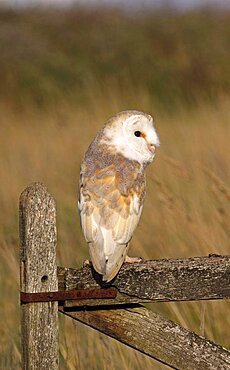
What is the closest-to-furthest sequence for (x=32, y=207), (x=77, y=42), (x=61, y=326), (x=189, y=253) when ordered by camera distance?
(x=32, y=207) < (x=61, y=326) < (x=189, y=253) < (x=77, y=42)

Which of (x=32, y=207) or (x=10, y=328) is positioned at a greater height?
(x=10, y=328)

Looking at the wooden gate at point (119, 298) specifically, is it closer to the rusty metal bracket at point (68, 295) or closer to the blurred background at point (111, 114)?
the rusty metal bracket at point (68, 295)

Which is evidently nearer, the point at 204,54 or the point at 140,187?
the point at 140,187

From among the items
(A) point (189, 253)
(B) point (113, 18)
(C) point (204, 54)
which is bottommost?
(A) point (189, 253)

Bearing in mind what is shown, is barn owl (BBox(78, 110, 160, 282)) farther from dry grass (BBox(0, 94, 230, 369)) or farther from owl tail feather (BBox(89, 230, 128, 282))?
dry grass (BBox(0, 94, 230, 369))

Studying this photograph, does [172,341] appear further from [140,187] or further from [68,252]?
[68,252]

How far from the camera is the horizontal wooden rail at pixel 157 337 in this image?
8.03 feet

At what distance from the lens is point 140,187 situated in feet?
9.17

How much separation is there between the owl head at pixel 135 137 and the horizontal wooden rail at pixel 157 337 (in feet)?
1.71

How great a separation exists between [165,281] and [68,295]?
236 millimetres

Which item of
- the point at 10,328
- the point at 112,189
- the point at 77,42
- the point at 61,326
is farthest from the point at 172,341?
Answer: the point at 77,42

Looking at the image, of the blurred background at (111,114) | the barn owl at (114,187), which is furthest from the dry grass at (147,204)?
the barn owl at (114,187)

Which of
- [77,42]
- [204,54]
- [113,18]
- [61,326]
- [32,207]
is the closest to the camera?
[32,207]

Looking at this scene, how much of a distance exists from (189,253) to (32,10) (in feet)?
64.7
